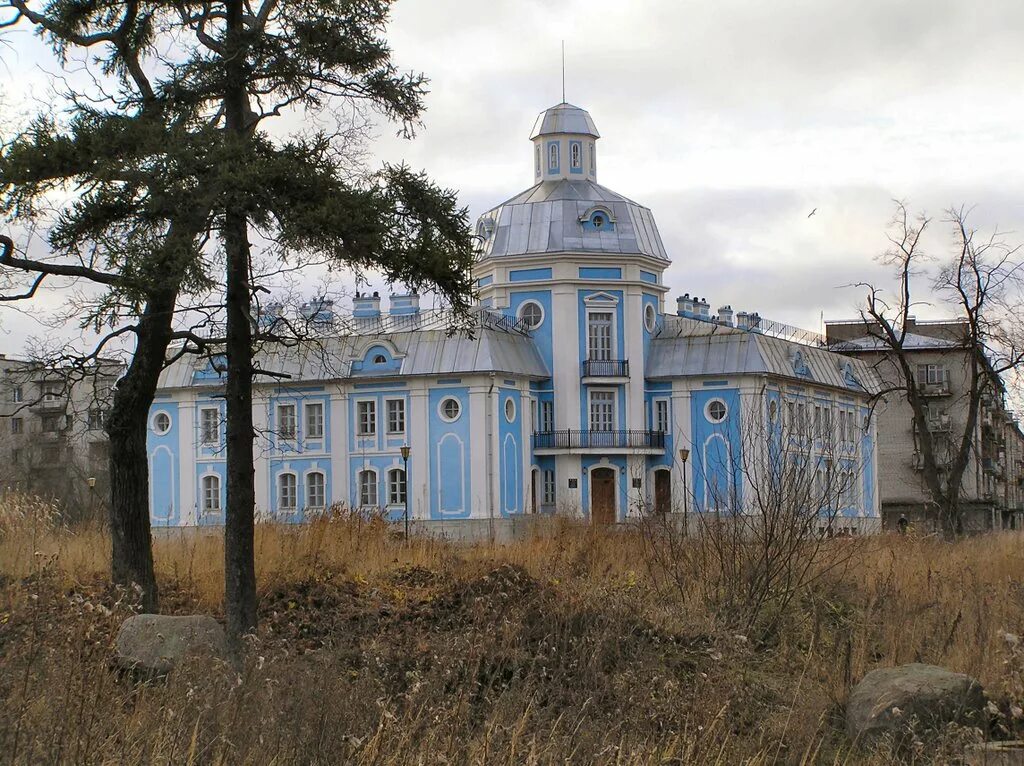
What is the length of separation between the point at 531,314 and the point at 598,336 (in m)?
2.54

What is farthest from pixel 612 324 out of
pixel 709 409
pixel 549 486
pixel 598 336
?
pixel 549 486

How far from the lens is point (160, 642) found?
31.5 feet

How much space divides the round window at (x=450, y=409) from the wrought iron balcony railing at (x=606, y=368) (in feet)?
17.7

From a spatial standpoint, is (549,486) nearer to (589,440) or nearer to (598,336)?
(589,440)

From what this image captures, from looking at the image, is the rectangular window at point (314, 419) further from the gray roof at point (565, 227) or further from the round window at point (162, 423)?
the gray roof at point (565, 227)

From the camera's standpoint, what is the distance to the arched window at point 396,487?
49.0 metres

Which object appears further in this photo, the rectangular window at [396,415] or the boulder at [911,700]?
the rectangular window at [396,415]

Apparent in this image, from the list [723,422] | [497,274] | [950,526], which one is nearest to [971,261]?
[950,526]

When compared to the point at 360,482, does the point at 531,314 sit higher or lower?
higher

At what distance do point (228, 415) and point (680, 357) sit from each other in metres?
40.4

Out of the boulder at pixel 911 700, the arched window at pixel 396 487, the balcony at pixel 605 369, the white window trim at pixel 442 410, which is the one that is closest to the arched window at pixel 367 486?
the arched window at pixel 396 487

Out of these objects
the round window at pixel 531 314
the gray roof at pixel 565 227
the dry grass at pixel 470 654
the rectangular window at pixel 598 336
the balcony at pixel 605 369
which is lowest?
the dry grass at pixel 470 654

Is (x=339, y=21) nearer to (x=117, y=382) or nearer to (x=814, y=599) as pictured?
(x=117, y=382)

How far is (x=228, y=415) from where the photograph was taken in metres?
12.2
